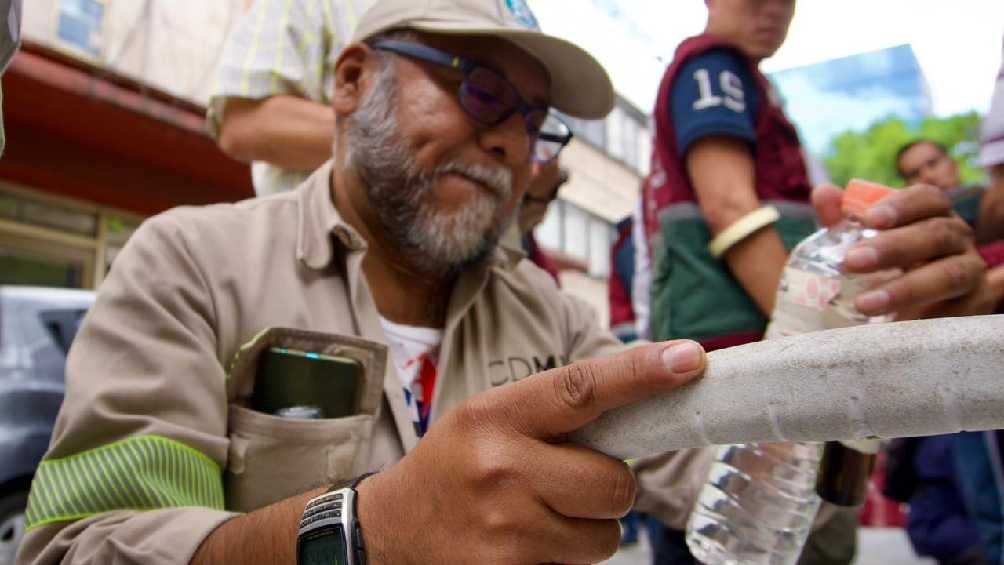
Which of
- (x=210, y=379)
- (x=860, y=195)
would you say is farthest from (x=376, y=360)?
(x=860, y=195)

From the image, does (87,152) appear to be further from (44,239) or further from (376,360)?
(376,360)

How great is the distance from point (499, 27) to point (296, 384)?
2.46 feet

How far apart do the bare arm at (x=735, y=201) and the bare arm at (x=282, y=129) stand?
82cm

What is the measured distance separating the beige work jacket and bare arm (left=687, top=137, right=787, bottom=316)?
43 cm

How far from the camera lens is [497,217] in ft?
5.15

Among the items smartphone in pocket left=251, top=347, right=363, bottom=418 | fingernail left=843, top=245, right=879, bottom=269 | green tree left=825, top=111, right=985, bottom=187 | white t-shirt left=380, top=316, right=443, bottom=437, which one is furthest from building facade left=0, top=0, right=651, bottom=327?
fingernail left=843, top=245, right=879, bottom=269

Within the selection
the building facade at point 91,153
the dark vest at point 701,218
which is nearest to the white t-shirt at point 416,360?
the dark vest at point 701,218

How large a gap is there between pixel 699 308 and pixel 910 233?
0.67 m

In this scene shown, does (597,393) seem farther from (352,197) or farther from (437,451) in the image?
(352,197)

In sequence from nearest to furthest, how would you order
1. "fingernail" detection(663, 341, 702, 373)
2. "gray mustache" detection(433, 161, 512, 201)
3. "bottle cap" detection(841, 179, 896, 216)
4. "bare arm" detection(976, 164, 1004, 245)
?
"fingernail" detection(663, 341, 702, 373) < "bottle cap" detection(841, 179, 896, 216) < "bare arm" detection(976, 164, 1004, 245) < "gray mustache" detection(433, 161, 512, 201)

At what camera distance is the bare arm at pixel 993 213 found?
124 cm

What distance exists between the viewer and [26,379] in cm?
335

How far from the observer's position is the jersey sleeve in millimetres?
1581

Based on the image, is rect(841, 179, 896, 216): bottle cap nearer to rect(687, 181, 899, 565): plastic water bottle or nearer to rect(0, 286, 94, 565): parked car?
rect(687, 181, 899, 565): plastic water bottle
